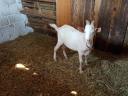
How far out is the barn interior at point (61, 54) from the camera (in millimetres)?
2436

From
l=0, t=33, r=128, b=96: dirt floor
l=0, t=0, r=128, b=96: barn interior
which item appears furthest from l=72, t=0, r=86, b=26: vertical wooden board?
l=0, t=33, r=128, b=96: dirt floor

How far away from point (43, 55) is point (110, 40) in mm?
1233

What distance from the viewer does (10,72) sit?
8.98ft

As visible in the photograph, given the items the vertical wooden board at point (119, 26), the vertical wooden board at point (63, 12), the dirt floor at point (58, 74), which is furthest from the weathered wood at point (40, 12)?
the vertical wooden board at point (119, 26)

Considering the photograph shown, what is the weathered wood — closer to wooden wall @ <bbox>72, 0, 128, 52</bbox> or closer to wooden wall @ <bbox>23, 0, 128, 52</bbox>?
wooden wall @ <bbox>23, 0, 128, 52</bbox>

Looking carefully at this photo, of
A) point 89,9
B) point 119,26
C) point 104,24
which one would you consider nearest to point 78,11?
point 89,9

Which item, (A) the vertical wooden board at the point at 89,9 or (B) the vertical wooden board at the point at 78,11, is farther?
(B) the vertical wooden board at the point at 78,11

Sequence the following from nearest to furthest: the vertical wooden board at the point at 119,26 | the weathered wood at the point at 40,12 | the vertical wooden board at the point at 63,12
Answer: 1. the vertical wooden board at the point at 119,26
2. the vertical wooden board at the point at 63,12
3. the weathered wood at the point at 40,12

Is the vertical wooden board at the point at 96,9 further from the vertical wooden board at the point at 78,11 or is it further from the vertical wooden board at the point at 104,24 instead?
the vertical wooden board at the point at 78,11

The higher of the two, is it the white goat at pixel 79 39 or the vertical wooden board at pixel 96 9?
the vertical wooden board at pixel 96 9

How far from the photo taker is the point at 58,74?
8.84 feet

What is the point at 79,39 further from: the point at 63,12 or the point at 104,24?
the point at 63,12

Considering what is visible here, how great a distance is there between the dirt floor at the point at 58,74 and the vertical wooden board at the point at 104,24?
0.15m

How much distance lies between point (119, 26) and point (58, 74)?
130cm
